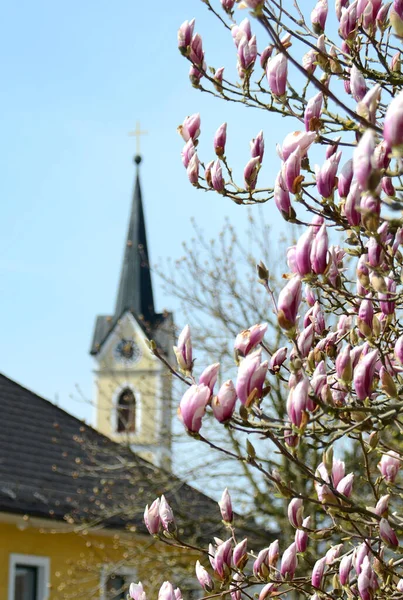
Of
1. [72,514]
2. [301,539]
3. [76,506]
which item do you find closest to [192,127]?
[301,539]

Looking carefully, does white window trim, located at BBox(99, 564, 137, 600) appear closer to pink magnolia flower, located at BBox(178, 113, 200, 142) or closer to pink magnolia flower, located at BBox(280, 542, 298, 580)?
pink magnolia flower, located at BBox(280, 542, 298, 580)

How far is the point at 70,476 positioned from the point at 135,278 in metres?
27.1

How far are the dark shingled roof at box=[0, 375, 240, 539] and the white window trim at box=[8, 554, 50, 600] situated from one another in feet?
1.85

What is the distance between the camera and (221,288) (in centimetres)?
1523

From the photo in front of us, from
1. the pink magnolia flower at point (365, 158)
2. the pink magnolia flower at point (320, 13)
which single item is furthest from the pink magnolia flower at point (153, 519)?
the pink magnolia flower at point (320, 13)

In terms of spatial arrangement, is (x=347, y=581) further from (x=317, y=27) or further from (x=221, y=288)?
(x=221, y=288)

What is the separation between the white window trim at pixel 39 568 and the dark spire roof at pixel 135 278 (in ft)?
86.4

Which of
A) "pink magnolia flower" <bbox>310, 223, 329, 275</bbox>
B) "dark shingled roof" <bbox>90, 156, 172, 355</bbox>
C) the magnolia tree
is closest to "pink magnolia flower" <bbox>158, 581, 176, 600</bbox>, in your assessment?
the magnolia tree

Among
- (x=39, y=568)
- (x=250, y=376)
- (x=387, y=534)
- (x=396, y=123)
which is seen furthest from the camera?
(x=39, y=568)

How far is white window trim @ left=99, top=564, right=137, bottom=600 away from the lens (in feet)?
42.7

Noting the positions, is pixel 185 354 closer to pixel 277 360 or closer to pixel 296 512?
pixel 277 360

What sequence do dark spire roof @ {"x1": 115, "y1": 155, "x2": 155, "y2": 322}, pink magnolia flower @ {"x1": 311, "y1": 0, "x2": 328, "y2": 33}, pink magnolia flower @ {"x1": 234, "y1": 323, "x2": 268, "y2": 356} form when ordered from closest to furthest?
pink magnolia flower @ {"x1": 234, "y1": 323, "x2": 268, "y2": 356} < pink magnolia flower @ {"x1": 311, "y1": 0, "x2": 328, "y2": 33} < dark spire roof @ {"x1": 115, "y1": 155, "x2": 155, "y2": 322}

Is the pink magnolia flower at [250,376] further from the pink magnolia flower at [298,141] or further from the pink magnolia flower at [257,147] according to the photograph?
the pink magnolia flower at [257,147]

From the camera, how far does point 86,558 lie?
13.7m
